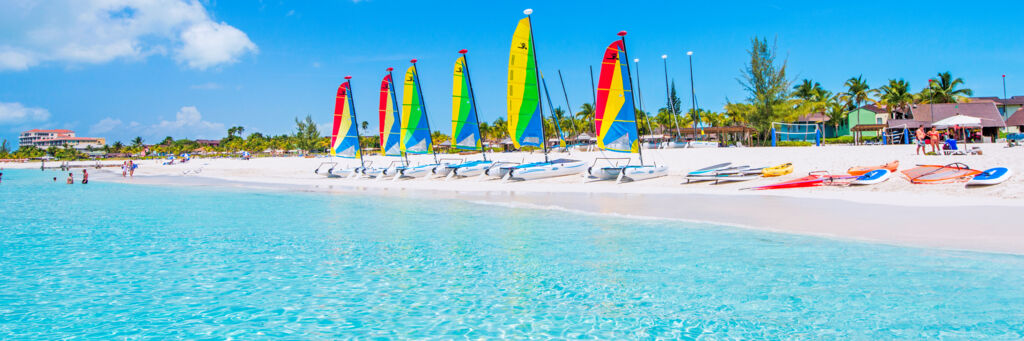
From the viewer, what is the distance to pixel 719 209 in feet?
48.6

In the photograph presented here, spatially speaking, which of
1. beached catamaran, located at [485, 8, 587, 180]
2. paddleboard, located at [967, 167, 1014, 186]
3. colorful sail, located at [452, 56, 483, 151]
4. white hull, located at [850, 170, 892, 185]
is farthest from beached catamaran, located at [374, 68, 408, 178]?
paddleboard, located at [967, 167, 1014, 186]

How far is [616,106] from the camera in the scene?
23.2 m

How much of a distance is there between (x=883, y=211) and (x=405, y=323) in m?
11.6

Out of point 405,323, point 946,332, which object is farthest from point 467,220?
point 946,332

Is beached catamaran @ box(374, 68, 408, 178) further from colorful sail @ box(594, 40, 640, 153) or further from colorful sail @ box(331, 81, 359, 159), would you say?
colorful sail @ box(594, 40, 640, 153)

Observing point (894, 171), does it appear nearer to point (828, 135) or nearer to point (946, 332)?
point (946, 332)

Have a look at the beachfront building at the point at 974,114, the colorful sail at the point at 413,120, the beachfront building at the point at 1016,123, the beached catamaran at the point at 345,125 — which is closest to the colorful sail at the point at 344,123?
the beached catamaran at the point at 345,125

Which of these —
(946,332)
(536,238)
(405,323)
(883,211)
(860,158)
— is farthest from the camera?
(860,158)

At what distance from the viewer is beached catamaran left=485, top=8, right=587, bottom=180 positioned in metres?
25.5

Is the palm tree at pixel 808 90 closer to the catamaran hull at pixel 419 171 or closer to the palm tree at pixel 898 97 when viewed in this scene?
the palm tree at pixel 898 97

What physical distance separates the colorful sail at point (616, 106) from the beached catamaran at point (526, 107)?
327 centimetres

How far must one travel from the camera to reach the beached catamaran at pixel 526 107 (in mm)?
25469

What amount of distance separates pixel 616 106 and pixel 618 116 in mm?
410

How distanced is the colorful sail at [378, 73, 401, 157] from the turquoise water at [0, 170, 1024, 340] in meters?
22.6
